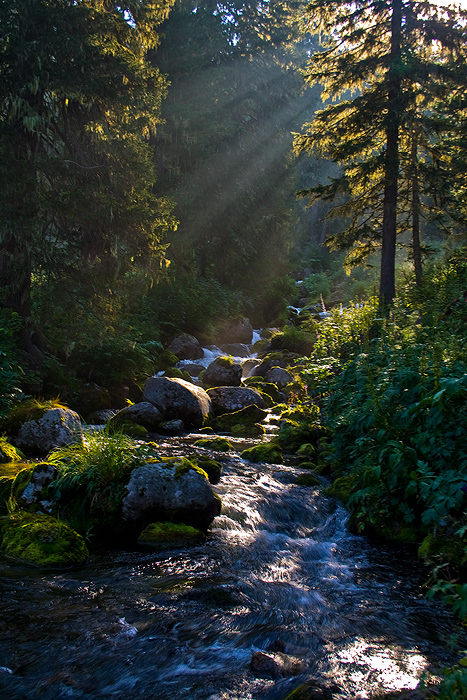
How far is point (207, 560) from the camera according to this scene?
507 cm

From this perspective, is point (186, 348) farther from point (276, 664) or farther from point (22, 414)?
point (276, 664)

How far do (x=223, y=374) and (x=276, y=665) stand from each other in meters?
12.0

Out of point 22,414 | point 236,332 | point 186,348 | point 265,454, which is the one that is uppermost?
point 236,332

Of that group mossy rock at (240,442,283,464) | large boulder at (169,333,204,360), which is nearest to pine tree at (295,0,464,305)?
mossy rock at (240,442,283,464)

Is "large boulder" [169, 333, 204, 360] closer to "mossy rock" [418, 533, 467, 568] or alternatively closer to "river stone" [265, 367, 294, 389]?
"river stone" [265, 367, 294, 389]

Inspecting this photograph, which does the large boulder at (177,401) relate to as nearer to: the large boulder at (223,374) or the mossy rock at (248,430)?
the mossy rock at (248,430)

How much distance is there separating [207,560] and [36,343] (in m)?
8.11

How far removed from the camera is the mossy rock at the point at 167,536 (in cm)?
540

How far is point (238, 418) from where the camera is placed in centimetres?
1207

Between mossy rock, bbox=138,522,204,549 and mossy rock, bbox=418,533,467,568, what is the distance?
253 cm

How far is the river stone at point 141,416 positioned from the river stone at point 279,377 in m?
6.17

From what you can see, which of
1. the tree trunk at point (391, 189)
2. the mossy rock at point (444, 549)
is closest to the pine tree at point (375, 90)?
the tree trunk at point (391, 189)

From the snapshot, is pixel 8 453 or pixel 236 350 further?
pixel 236 350

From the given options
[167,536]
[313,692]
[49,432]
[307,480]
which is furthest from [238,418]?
[313,692]
